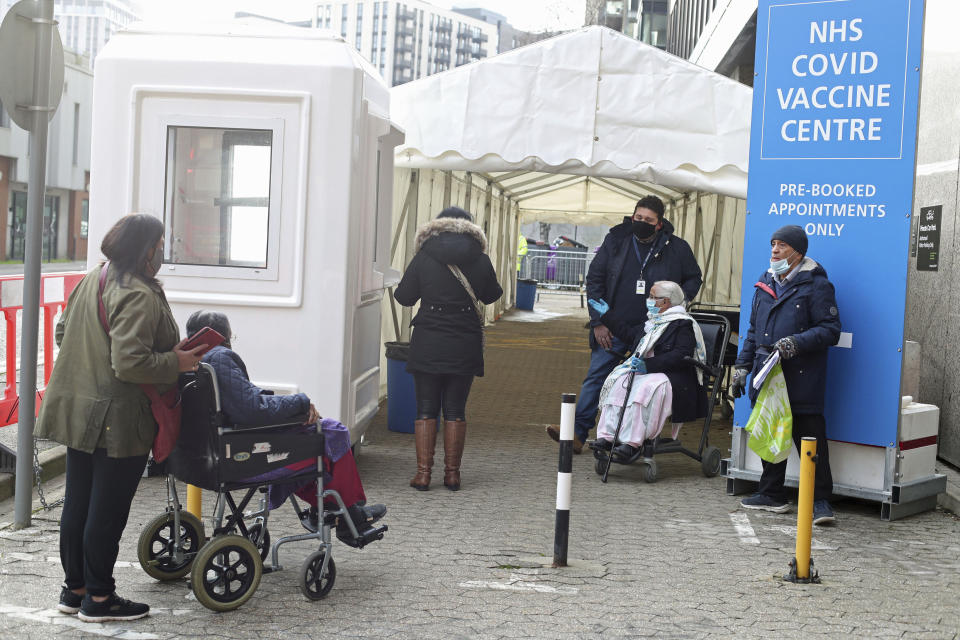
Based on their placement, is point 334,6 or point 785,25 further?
point 334,6

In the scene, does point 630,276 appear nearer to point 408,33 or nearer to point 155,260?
point 155,260

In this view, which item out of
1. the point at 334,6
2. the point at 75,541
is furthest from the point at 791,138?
the point at 334,6

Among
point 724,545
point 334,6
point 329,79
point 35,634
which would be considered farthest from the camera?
point 334,6

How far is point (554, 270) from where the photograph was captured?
39.9 meters

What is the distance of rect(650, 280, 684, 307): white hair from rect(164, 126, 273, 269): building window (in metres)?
2.77

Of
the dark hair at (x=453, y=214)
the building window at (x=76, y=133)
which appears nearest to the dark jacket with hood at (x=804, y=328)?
the dark hair at (x=453, y=214)

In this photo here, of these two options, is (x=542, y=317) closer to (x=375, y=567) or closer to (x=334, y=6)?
(x=375, y=567)

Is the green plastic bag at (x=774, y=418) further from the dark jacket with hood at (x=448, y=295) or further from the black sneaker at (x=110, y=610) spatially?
the black sneaker at (x=110, y=610)

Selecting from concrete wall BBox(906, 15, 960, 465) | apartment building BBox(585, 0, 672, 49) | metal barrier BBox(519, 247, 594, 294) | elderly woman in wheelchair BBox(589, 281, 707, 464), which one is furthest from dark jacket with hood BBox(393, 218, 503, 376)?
apartment building BBox(585, 0, 672, 49)

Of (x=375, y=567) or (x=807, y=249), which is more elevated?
(x=807, y=249)

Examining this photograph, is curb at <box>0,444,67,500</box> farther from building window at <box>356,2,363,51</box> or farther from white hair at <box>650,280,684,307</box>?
building window at <box>356,2,363,51</box>

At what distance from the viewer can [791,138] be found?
7.10m

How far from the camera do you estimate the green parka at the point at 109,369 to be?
431cm

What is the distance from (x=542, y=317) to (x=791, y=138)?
19902 mm
